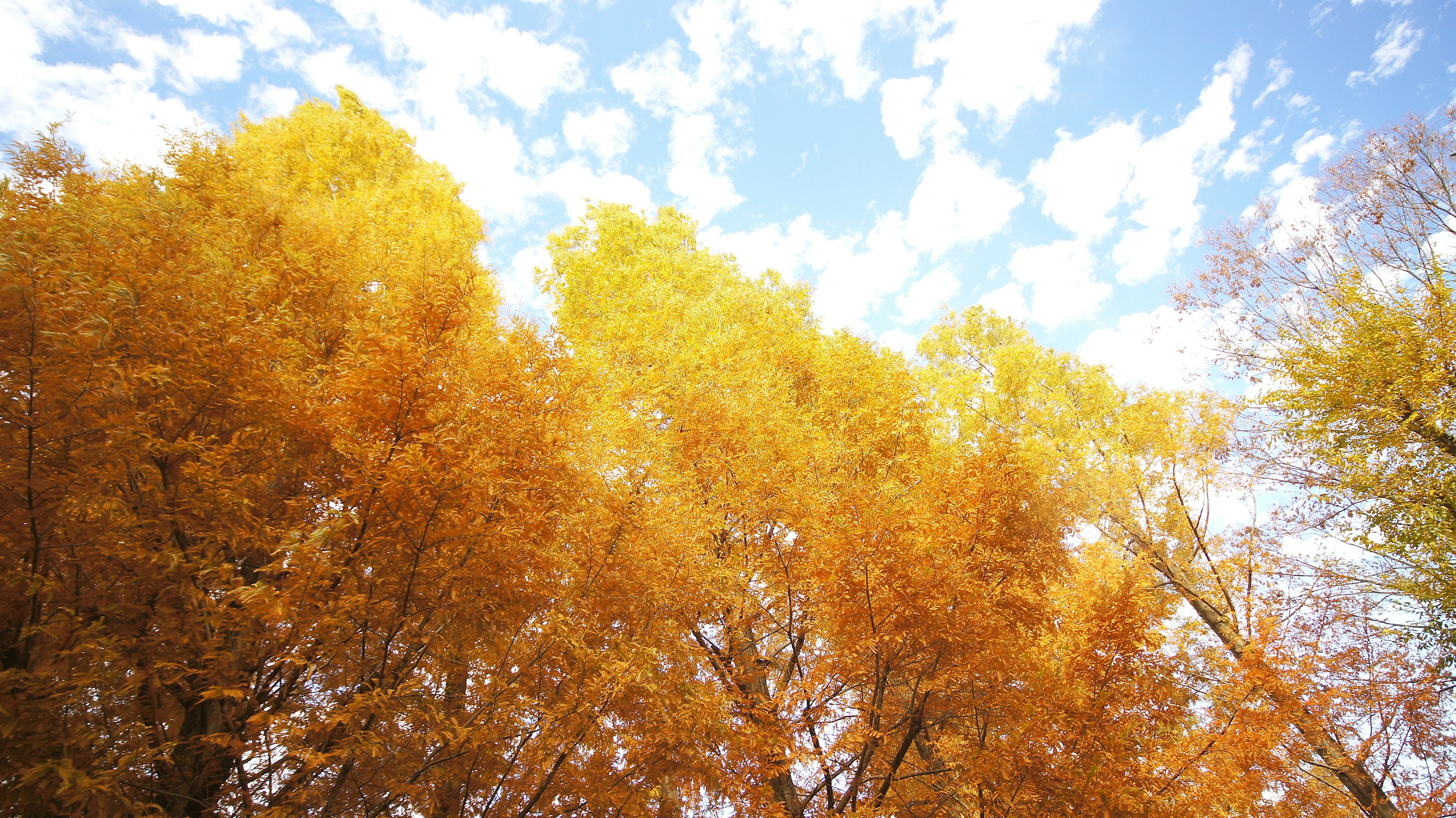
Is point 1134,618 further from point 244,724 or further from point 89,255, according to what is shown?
point 89,255

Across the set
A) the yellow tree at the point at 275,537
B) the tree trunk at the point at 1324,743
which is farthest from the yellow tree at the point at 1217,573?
the yellow tree at the point at 275,537

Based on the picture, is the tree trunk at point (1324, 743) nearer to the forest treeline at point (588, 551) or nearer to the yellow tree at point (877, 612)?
the forest treeline at point (588, 551)

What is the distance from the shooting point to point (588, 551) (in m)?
4.52

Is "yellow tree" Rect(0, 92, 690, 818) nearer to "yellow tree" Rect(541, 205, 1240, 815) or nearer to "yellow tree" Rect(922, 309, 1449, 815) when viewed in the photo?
"yellow tree" Rect(541, 205, 1240, 815)

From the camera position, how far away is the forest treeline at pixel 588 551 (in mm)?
2977

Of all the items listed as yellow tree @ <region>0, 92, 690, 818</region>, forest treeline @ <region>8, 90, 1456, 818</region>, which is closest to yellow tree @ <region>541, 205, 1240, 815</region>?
forest treeline @ <region>8, 90, 1456, 818</region>

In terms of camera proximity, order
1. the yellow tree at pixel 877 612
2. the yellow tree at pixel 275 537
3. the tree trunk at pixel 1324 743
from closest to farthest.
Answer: the yellow tree at pixel 275 537, the yellow tree at pixel 877 612, the tree trunk at pixel 1324 743

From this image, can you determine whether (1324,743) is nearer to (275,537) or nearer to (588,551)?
(588,551)

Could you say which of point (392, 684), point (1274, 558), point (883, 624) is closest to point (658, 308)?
point (883, 624)

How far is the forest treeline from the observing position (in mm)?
2977

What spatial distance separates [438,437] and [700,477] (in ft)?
11.2

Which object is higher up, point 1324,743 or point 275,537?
point 275,537

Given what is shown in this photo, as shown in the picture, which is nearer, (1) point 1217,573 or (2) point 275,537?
(2) point 275,537

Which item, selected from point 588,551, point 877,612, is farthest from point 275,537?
point 877,612
